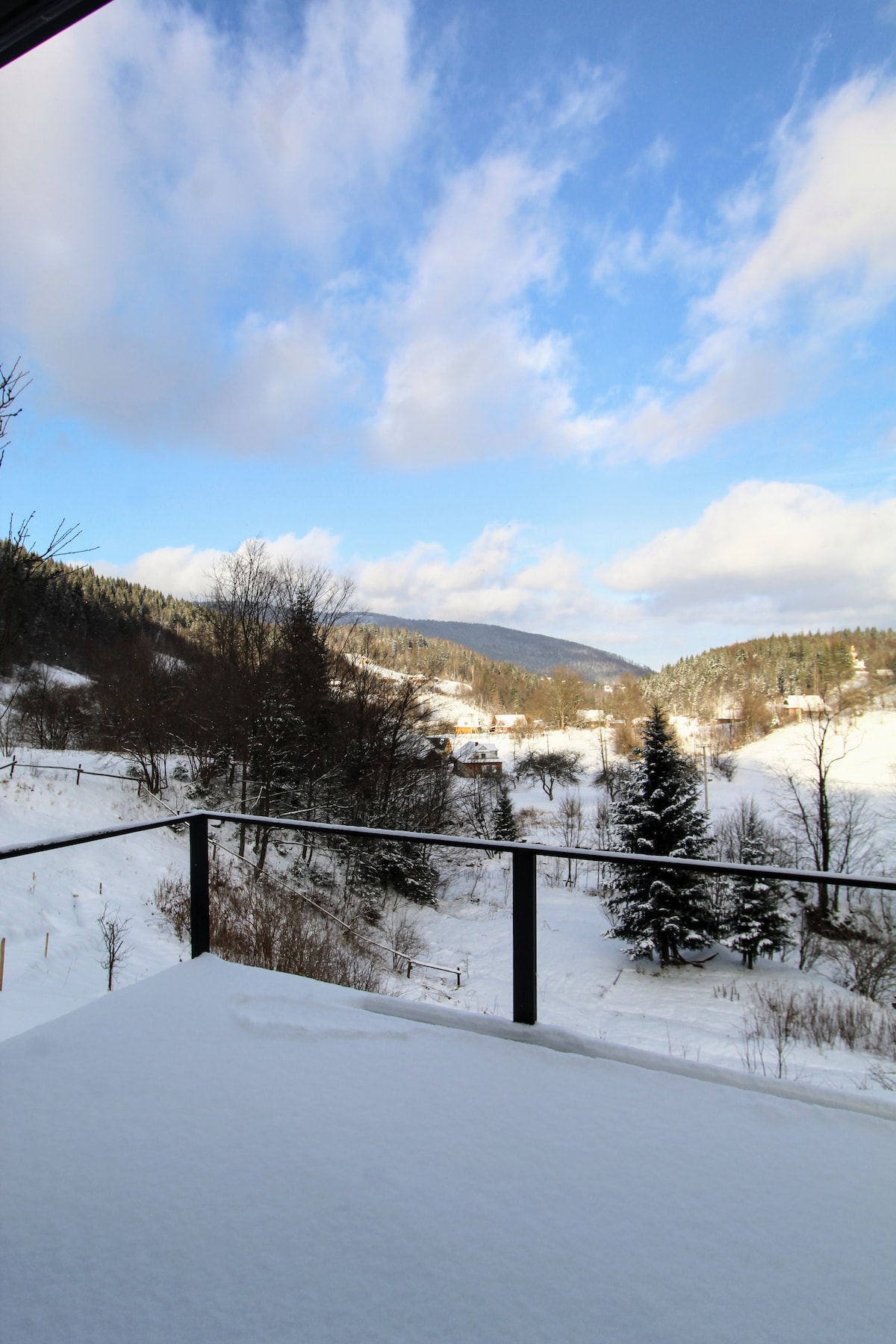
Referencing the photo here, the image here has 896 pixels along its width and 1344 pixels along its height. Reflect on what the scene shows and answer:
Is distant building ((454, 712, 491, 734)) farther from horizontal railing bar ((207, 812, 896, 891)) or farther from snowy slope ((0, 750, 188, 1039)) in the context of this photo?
horizontal railing bar ((207, 812, 896, 891))

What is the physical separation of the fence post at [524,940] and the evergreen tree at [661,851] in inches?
348

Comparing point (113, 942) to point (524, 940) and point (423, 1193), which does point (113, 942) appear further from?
point (423, 1193)

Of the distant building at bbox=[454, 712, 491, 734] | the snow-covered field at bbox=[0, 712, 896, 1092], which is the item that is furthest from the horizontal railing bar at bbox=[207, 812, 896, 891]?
the distant building at bbox=[454, 712, 491, 734]

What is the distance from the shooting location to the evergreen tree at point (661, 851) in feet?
38.3

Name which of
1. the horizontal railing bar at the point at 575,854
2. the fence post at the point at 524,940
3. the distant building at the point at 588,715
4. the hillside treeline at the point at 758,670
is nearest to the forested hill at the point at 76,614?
the horizontal railing bar at the point at 575,854

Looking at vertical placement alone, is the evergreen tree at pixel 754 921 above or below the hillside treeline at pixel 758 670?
below

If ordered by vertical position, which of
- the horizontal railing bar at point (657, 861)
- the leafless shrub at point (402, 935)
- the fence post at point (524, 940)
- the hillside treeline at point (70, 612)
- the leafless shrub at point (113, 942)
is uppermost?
the hillside treeline at point (70, 612)

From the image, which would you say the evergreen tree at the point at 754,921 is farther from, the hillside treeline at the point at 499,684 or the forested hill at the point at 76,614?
the hillside treeline at the point at 499,684

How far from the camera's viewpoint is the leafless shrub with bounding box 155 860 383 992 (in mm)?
6820

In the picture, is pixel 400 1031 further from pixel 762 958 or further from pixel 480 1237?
pixel 762 958

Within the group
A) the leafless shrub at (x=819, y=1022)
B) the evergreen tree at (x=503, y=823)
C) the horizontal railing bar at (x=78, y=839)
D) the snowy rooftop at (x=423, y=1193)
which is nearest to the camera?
the snowy rooftop at (x=423, y=1193)

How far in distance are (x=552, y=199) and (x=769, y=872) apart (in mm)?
6473

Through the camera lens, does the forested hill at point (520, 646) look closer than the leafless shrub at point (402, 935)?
No

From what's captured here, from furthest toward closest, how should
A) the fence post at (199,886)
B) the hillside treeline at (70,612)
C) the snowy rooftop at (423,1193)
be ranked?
1. the hillside treeline at (70,612)
2. the fence post at (199,886)
3. the snowy rooftop at (423,1193)
